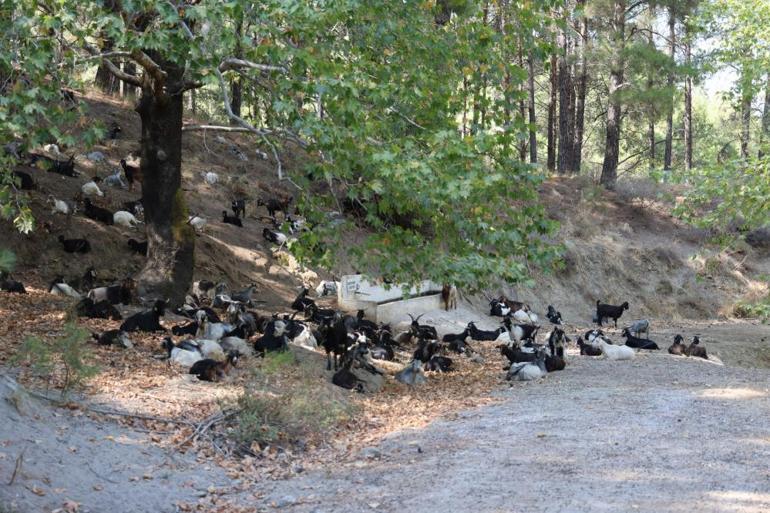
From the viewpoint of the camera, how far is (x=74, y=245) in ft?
55.9

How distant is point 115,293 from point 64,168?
6505 mm

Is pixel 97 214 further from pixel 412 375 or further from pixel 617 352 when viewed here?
pixel 617 352

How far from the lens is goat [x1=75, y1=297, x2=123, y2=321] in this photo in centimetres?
1384

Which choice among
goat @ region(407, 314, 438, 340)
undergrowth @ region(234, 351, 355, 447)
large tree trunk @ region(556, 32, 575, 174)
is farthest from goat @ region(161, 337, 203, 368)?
large tree trunk @ region(556, 32, 575, 174)

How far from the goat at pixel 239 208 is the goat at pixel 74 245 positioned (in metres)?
4.88

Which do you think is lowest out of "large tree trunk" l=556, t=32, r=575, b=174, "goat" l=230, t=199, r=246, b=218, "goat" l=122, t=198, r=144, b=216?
"goat" l=122, t=198, r=144, b=216

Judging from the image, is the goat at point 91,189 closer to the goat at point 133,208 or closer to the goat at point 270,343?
the goat at point 133,208

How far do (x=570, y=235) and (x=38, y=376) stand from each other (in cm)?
2173

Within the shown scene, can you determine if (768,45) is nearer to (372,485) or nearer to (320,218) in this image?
(320,218)

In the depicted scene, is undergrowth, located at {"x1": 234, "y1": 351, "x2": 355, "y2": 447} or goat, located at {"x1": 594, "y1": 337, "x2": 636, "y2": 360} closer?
undergrowth, located at {"x1": 234, "y1": 351, "x2": 355, "y2": 447}

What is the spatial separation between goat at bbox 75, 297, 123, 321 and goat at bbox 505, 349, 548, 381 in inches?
253

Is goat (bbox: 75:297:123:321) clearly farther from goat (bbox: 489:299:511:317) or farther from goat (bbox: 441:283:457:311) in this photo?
goat (bbox: 489:299:511:317)

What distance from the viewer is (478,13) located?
13.5m

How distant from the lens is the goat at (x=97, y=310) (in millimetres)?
13836
